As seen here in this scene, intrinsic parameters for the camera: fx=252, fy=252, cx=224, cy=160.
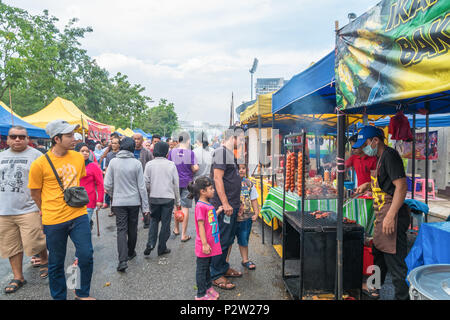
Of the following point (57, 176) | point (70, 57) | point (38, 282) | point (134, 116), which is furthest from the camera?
point (134, 116)

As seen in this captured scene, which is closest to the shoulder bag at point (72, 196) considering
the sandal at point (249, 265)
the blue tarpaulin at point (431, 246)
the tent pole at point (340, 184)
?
the sandal at point (249, 265)

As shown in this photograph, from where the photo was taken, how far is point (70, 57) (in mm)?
24422

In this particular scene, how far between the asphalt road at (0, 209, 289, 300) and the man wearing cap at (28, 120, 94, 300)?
63 cm

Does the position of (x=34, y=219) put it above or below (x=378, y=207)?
below

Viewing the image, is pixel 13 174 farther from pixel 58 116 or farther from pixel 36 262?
pixel 58 116

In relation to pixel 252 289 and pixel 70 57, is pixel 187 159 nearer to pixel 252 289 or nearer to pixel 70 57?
pixel 252 289

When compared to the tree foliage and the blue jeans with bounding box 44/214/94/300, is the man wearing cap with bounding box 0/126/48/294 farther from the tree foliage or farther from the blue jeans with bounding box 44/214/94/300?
the tree foliage

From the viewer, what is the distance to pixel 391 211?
8.73 feet

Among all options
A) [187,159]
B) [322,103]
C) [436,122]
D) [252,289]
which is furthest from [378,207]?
[436,122]

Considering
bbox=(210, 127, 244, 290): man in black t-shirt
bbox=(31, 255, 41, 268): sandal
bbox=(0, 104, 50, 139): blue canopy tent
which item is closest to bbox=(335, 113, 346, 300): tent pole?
bbox=(210, 127, 244, 290): man in black t-shirt

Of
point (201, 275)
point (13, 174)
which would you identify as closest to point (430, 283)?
point (201, 275)

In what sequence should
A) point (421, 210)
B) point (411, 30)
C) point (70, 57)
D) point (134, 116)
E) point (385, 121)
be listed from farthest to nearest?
point (134, 116) < point (70, 57) < point (385, 121) < point (421, 210) < point (411, 30)

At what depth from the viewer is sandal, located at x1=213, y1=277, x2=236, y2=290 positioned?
3.40 meters

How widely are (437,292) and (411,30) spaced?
175 centimetres
